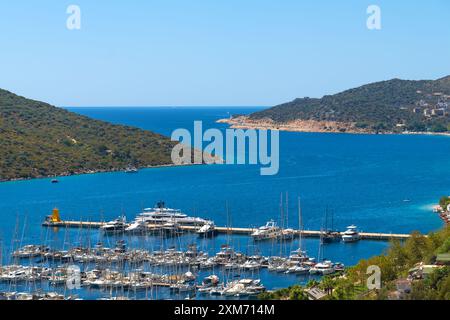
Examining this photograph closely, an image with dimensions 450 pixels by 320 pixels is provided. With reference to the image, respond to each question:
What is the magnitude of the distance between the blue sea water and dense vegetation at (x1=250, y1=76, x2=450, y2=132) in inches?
1894

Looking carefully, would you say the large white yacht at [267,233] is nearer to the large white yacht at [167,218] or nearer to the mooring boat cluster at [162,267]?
the mooring boat cluster at [162,267]

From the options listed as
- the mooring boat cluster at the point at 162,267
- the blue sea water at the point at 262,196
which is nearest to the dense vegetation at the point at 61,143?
the blue sea water at the point at 262,196

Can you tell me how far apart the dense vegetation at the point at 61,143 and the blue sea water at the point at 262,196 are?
2747 millimetres

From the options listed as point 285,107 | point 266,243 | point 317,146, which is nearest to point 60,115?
point 317,146

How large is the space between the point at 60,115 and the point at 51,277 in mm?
61362

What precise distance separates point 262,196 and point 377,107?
9377 cm

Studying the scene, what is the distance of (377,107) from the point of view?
145 meters

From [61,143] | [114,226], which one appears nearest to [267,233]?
[114,226]

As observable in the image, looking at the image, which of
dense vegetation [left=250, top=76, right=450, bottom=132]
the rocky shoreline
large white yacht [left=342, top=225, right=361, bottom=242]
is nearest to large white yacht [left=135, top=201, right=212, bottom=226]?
large white yacht [left=342, top=225, right=361, bottom=242]

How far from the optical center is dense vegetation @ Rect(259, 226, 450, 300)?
19.5 metres

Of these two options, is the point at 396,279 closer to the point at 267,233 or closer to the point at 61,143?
the point at 267,233

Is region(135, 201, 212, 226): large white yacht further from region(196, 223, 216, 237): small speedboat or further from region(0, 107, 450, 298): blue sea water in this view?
region(0, 107, 450, 298): blue sea water

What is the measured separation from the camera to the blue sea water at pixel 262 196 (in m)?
41.6

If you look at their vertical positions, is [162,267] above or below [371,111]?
below
